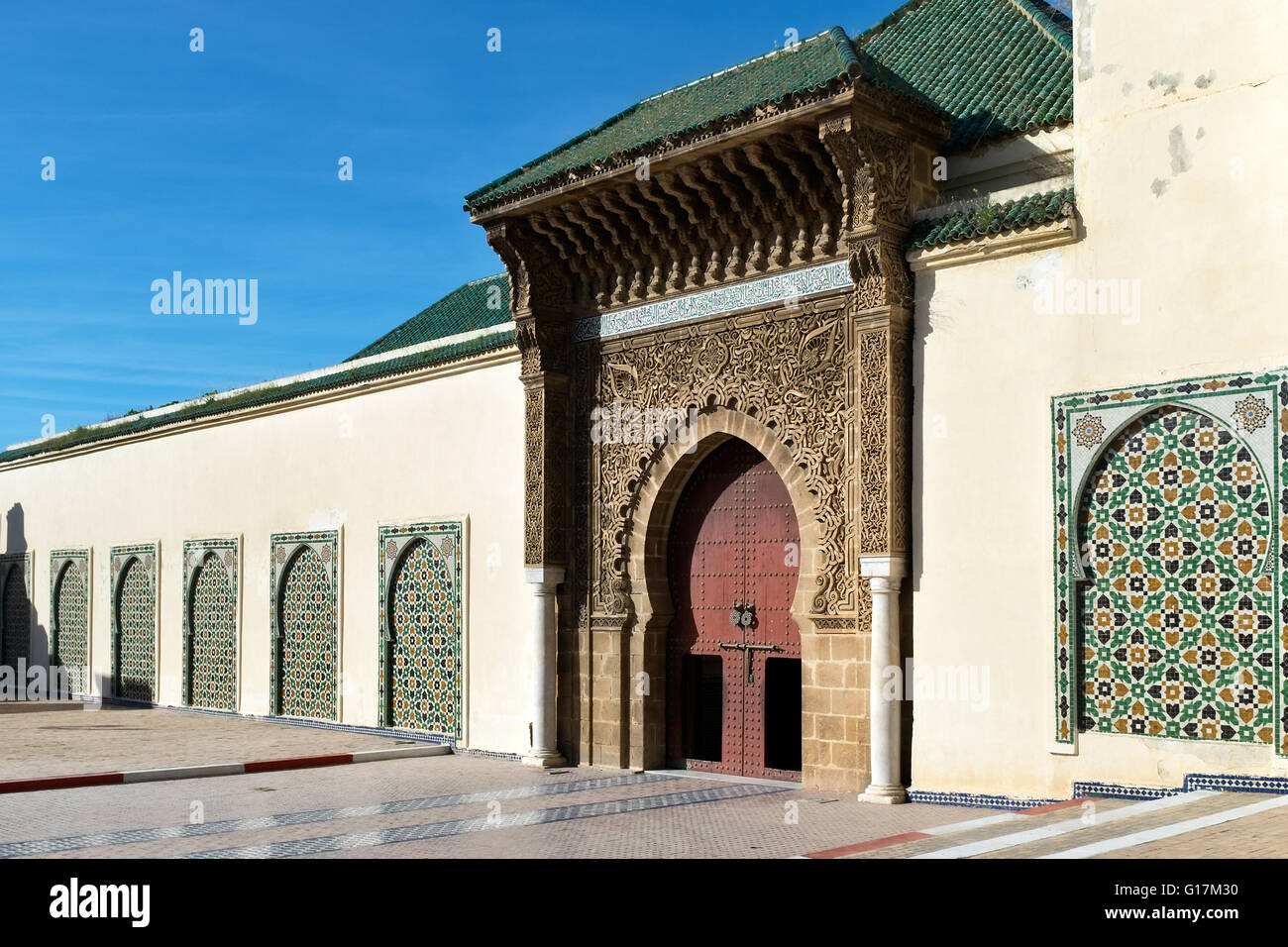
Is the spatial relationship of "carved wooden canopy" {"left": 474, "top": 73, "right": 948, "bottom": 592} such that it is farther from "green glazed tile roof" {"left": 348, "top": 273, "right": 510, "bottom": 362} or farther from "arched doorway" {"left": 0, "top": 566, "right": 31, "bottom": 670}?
"arched doorway" {"left": 0, "top": 566, "right": 31, "bottom": 670}

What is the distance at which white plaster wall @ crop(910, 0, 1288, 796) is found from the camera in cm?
→ 614

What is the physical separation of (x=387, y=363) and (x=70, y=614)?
7835 mm

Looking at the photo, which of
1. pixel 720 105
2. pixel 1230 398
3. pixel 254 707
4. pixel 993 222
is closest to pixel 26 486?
pixel 254 707

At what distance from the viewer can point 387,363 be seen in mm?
11680

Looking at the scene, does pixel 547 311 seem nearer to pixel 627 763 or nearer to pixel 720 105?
pixel 720 105

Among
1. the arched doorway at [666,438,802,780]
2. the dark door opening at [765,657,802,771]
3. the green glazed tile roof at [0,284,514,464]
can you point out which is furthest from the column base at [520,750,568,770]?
the green glazed tile roof at [0,284,514,464]

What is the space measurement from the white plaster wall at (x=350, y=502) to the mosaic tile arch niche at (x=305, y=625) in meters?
0.15

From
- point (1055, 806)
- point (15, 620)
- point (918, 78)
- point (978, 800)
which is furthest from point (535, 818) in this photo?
point (15, 620)

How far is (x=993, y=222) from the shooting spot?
704 cm

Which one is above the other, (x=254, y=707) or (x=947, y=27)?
(x=947, y=27)

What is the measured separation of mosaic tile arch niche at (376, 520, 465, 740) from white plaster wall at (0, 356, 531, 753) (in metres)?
0.14
